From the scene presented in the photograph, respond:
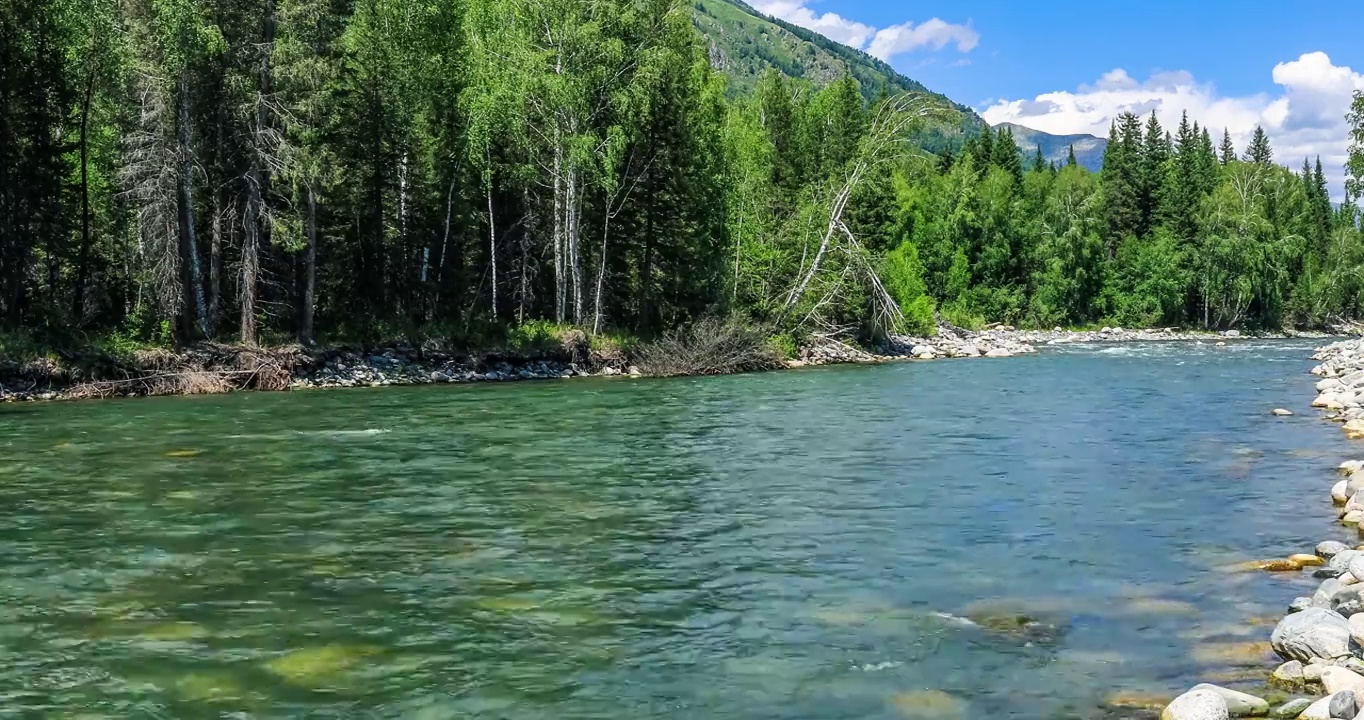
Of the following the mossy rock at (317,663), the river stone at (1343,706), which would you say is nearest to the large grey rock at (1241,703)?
the river stone at (1343,706)

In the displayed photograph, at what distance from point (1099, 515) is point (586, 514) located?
6546mm

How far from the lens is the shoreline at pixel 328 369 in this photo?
2848 cm

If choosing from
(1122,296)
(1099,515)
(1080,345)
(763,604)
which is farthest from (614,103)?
(1122,296)

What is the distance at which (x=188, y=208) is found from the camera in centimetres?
3195

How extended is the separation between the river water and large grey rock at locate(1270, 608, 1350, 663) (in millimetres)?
282

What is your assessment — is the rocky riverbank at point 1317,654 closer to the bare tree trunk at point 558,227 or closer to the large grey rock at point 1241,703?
the large grey rock at point 1241,703

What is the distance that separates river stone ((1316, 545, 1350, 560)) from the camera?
10695 millimetres

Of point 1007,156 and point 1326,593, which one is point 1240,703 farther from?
point 1007,156

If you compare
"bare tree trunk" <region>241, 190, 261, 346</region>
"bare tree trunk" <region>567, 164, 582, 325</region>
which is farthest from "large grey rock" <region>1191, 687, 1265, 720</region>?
"bare tree trunk" <region>567, 164, 582, 325</region>

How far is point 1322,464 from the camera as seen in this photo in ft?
54.5

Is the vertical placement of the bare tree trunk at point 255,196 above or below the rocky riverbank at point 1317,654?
above

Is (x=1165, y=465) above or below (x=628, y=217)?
below

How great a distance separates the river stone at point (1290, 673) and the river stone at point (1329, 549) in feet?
12.6

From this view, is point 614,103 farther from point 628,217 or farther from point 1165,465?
point 1165,465
